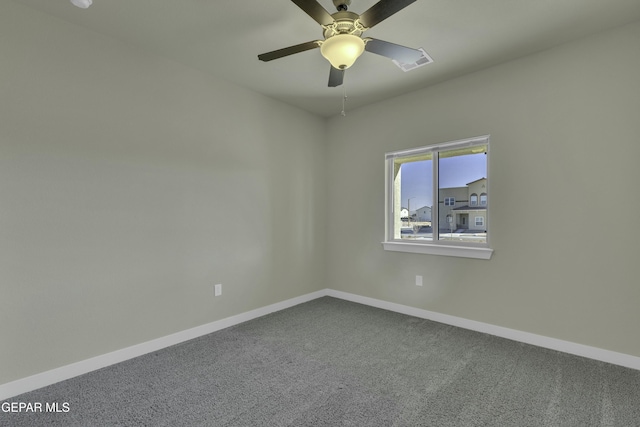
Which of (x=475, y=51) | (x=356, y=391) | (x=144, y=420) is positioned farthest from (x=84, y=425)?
(x=475, y=51)

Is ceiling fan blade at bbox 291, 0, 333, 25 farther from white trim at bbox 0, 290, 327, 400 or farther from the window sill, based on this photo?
white trim at bbox 0, 290, 327, 400

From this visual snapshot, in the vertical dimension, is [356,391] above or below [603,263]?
below

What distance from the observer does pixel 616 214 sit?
7.63 feet

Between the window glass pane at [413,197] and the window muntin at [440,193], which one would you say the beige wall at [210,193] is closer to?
the window muntin at [440,193]

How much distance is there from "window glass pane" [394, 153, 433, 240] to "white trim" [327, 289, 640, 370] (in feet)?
2.85

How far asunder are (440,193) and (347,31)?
224 centimetres

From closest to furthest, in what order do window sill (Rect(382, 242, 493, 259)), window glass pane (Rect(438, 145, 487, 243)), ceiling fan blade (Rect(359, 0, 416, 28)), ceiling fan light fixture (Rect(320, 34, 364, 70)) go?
ceiling fan blade (Rect(359, 0, 416, 28)) → ceiling fan light fixture (Rect(320, 34, 364, 70)) → window sill (Rect(382, 242, 493, 259)) → window glass pane (Rect(438, 145, 487, 243))

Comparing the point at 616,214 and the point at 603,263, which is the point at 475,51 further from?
the point at 603,263

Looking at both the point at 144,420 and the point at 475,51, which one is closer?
the point at 144,420

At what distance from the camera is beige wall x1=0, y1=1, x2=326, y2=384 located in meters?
2.02

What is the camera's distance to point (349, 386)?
6.76 ft

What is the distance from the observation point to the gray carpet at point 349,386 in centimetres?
175

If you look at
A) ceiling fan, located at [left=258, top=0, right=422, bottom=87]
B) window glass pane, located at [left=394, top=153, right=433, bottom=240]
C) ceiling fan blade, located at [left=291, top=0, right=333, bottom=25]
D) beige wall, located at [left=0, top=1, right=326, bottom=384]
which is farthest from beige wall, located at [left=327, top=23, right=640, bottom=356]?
beige wall, located at [left=0, top=1, right=326, bottom=384]

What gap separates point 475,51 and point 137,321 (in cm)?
375
